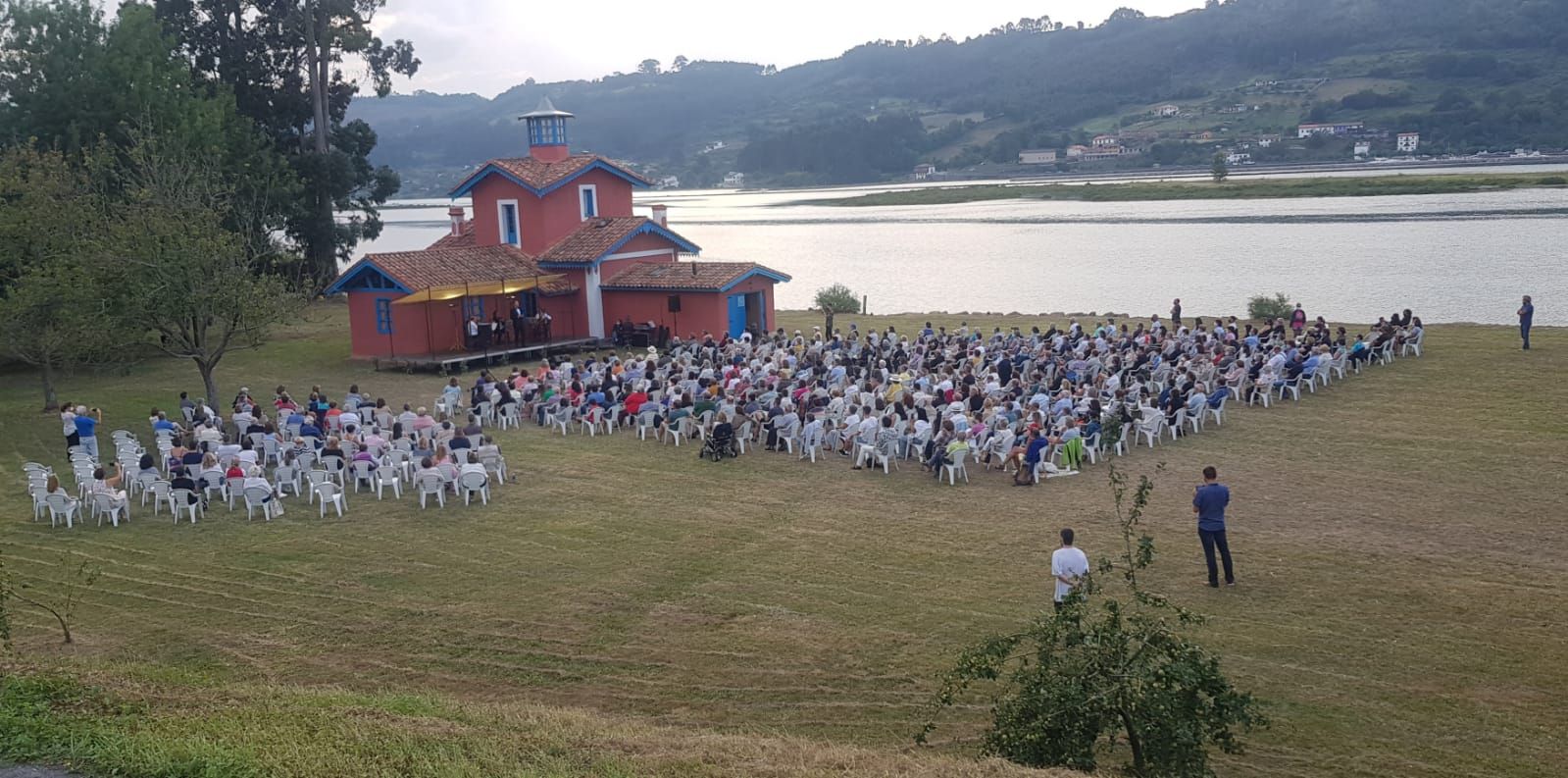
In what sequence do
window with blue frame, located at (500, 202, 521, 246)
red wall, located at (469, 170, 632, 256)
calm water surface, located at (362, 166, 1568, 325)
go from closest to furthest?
red wall, located at (469, 170, 632, 256)
window with blue frame, located at (500, 202, 521, 246)
calm water surface, located at (362, 166, 1568, 325)

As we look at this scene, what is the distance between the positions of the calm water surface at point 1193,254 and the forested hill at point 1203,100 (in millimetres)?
33252

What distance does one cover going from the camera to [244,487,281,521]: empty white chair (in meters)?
15.6

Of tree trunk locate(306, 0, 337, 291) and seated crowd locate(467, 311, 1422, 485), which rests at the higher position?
tree trunk locate(306, 0, 337, 291)

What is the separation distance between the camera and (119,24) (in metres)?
36.9

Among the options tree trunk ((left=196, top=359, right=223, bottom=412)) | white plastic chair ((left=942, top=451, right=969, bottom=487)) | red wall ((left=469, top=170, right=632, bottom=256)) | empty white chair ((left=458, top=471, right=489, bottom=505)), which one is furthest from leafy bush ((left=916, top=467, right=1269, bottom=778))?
red wall ((left=469, top=170, right=632, bottom=256))

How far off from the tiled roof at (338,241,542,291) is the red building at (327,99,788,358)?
0.12 ft

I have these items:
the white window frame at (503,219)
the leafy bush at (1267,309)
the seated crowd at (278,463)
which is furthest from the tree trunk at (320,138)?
the leafy bush at (1267,309)

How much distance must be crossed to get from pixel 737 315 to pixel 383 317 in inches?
371

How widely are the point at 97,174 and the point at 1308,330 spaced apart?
29.0 metres

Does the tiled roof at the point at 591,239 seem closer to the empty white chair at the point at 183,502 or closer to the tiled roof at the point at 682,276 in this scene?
the tiled roof at the point at 682,276

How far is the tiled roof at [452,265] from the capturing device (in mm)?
30344

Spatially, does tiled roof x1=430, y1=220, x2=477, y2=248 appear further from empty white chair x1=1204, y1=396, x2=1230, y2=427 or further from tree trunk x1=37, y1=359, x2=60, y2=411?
empty white chair x1=1204, y1=396, x2=1230, y2=427

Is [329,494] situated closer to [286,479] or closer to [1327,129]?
[286,479]

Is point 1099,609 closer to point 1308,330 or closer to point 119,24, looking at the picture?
point 1308,330
